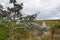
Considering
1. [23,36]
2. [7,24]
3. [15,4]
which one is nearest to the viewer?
[15,4]

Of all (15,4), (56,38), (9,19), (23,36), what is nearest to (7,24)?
(9,19)

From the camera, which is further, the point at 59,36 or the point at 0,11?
the point at 59,36

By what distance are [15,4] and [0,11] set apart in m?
0.42

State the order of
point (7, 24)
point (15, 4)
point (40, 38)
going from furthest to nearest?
point (40, 38) → point (7, 24) → point (15, 4)

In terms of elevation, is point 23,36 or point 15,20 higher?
point 15,20

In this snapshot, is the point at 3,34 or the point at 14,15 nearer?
the point at 14,15

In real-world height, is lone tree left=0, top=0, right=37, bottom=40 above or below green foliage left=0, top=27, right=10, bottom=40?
above

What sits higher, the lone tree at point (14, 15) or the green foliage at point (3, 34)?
the lone tree at point (14, 15)

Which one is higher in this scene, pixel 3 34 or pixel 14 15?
pixel 14 15

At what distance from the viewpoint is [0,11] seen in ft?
19.4

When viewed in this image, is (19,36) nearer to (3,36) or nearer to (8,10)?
(3,36)

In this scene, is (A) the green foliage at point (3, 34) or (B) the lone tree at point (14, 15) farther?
(A) the green foliage at point (3, 34)

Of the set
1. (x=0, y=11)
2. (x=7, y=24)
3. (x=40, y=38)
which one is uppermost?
(x=0, y=11)

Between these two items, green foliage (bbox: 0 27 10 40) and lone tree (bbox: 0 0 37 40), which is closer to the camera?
lone tree (bbox: 0 0 37 40)
